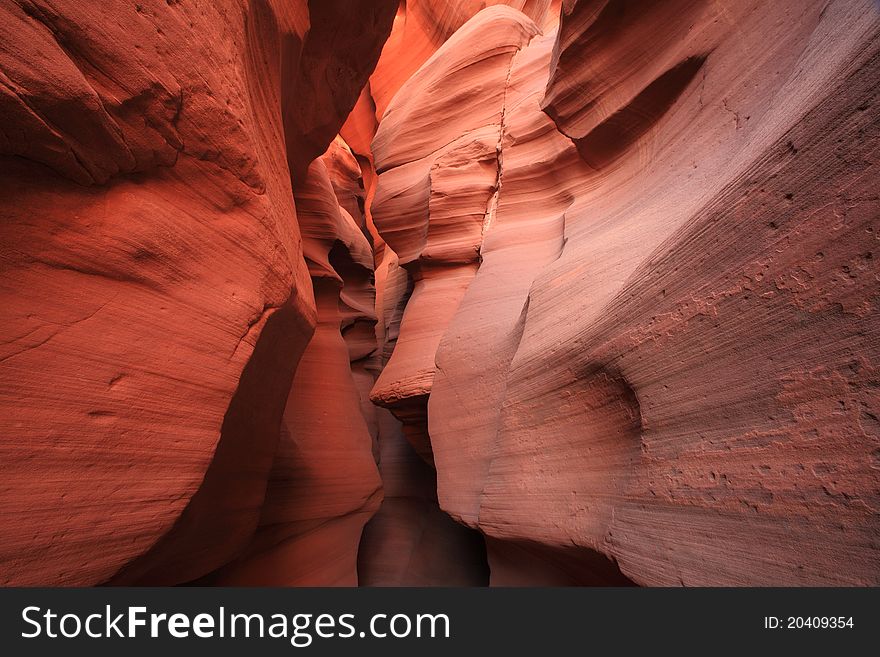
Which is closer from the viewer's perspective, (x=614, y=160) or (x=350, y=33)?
(x=614, y=160)

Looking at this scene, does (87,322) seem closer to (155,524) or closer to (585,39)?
(155,524)

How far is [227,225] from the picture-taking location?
2.48 meters

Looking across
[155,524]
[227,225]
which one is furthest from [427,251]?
[155,524]

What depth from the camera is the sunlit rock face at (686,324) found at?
1393 millimetres

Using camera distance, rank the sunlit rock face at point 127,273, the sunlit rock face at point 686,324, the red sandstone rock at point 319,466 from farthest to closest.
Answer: the red sandstone rock at point 319,466 < the sunlit rock face at point 127,273 < the sunlit rock face at point 686,324

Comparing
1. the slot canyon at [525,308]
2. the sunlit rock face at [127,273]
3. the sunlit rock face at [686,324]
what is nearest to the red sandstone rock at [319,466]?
the slot canyon at [525,308]

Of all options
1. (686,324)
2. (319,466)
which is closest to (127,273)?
(686,324)

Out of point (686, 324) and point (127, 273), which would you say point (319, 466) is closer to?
point (127, 273)

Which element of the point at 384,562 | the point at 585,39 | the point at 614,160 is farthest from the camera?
the point at 384,562

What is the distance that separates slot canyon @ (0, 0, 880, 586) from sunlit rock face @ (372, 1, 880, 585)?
0.01 m

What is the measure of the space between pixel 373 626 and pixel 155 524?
3.40 feet

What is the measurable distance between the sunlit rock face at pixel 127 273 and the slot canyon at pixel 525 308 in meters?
0.01

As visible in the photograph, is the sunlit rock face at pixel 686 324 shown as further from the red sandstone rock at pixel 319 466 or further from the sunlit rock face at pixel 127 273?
the sunlit rock face at pixel 127 273

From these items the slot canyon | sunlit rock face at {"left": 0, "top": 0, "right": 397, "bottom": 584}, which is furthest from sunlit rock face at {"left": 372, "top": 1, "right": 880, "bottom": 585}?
sunlit rock face at {"left": 0, "top": 0, "right": 397, "bottom": 584}
